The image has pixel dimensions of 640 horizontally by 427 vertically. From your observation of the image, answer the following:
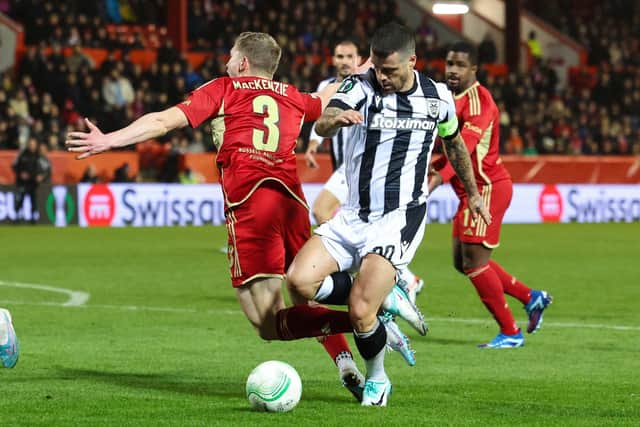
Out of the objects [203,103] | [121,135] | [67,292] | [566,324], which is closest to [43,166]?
[67,292]

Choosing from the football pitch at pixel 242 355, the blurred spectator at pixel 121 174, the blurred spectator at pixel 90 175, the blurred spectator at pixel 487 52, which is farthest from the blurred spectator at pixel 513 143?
the football pitch at pixel 242 355

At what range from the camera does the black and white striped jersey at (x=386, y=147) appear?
6.92 metres

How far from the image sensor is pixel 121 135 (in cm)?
617

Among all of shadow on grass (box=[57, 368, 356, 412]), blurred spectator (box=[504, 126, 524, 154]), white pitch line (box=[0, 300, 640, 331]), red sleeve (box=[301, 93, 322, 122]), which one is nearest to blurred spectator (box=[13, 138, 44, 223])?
white pitch line (box=[0, 300, 640, 331])

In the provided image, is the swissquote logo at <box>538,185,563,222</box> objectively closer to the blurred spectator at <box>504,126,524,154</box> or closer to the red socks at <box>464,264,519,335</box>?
the blurred spectator at <box>504,126,524,154</box>

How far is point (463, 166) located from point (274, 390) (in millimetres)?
1820

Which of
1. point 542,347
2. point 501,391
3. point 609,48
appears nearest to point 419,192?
point 501,391

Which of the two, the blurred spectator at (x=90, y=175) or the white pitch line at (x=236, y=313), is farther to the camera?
the blurred spectator at (x=90, y=175)

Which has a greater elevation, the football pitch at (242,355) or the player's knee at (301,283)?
the player's knee at (301,283)

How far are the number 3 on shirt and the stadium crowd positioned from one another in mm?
17493

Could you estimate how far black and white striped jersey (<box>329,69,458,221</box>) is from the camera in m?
6.92

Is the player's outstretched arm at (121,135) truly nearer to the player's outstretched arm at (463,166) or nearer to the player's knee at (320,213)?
the player's outstretched arm at (463,166)

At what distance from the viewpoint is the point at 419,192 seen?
23.0 ft

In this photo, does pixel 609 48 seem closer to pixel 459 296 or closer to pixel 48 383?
pixel 459 296
